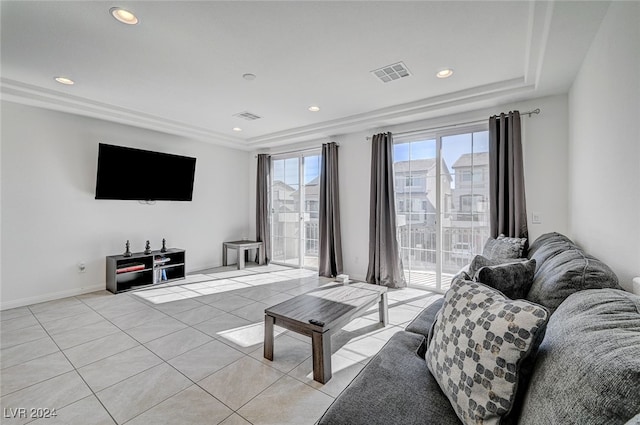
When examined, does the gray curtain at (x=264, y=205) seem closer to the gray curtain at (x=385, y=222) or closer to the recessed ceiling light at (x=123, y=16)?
the gray curtain at (x=385, y=222)

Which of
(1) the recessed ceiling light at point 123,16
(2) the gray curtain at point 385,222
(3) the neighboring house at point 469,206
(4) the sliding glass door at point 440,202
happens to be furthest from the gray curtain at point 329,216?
(1) the recessed ceiling light at point 123,16

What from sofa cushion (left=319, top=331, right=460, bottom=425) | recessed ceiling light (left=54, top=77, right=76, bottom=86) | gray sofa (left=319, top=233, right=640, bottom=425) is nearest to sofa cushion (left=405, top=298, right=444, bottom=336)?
gray sofa (left=319, top=233, right=640, bottom=425)

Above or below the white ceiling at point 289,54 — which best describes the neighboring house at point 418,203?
below

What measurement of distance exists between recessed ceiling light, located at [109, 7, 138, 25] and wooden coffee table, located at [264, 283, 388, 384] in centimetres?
249

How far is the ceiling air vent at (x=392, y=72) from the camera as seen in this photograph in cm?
277

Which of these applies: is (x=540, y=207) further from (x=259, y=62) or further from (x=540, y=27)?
(x=259, y=62)

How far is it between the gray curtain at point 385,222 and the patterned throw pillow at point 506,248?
1400mm

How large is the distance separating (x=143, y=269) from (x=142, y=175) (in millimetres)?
1490

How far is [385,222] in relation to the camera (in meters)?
4.31

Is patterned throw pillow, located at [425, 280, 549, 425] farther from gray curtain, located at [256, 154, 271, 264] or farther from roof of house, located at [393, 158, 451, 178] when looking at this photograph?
gray curtain, located at [256, 154, 271, 264]

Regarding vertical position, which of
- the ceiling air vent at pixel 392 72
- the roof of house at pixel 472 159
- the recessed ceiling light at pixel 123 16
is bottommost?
the roof of house at pixel 472 159

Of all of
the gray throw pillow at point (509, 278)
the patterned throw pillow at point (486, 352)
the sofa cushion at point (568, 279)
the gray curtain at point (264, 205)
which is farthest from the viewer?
the gray curtain at point (264, 205)

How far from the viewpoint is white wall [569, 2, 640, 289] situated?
1.45m

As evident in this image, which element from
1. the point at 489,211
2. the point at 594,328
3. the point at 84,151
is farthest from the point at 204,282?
the point at 594,328
